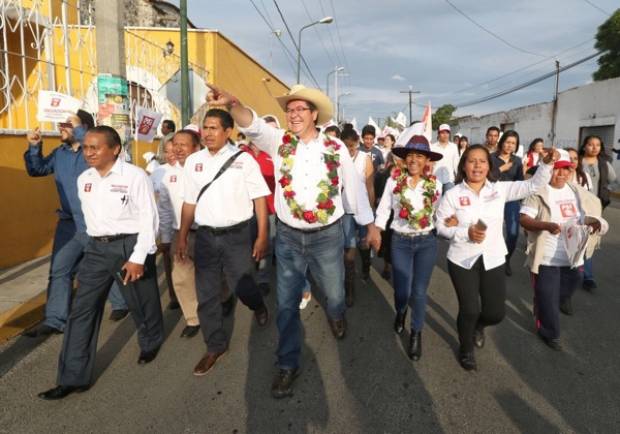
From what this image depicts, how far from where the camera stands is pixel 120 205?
125 inches

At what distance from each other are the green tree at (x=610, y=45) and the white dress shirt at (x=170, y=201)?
33.4m

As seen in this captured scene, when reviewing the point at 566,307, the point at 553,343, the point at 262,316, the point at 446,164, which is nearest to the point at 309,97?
the point at 262,316

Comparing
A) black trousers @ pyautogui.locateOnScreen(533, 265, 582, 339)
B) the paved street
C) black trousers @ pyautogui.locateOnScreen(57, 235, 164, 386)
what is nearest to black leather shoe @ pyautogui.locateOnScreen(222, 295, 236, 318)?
the paved street

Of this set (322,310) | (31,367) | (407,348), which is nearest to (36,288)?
(31,367)

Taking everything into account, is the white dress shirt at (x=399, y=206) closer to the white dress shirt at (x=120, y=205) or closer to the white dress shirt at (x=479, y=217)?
the white dress shirt at (x=479, y=217)

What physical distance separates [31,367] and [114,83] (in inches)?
125

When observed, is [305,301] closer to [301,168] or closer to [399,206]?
[399,206]

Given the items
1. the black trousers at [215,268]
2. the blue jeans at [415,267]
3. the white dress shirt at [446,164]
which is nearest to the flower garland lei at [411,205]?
the blue jeans at [415,267]

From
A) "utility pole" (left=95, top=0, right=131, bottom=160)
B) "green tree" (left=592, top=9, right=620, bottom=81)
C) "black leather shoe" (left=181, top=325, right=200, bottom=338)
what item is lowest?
"black leather shoe" (left=181, top=325, right=200, bottom=338)

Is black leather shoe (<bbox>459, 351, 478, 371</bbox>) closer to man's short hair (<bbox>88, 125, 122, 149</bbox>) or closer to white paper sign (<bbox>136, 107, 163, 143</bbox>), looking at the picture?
man's short hair (<bbox>88, 125, 122, 149</bbox>)

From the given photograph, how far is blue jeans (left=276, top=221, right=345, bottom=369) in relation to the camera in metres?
3.24

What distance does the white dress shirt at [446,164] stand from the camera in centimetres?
716

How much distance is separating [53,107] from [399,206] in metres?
3.70

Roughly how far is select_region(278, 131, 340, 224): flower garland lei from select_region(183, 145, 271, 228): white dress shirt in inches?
19.5
